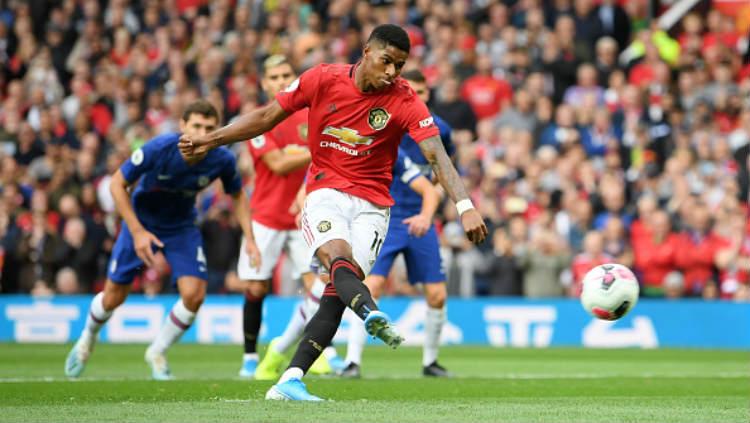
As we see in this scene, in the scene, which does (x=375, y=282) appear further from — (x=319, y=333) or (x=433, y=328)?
(x=319, y=333)

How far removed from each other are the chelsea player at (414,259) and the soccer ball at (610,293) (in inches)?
99.7

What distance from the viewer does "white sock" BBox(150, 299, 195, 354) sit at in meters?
12.4

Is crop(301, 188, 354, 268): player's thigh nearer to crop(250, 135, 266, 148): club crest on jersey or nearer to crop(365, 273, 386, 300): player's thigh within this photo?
crop(365, 273, 386, 300): player's thigh

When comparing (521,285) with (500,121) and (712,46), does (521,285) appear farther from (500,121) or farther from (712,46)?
(712,46)

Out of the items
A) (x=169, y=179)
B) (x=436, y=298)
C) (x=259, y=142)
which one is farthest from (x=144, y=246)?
(x=436, y=298)

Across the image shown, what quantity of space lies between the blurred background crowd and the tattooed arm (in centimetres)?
885

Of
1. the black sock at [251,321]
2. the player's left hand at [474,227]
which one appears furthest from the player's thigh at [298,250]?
the player's left hand at [474,227]

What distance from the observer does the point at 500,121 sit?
71.9ft

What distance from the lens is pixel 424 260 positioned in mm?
12594

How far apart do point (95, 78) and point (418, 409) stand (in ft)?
55.8

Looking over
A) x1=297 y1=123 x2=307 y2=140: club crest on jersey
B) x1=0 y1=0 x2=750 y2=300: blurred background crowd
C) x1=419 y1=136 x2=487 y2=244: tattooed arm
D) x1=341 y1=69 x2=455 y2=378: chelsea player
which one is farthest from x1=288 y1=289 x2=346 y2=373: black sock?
x1=0 y1=0 x2=750 y2=300: blurred background crowd

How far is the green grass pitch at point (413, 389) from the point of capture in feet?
26.2

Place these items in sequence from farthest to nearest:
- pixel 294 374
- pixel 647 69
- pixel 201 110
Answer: pixel 647 69
pixel 201 110
pixel 294 374

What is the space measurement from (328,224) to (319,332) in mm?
731
